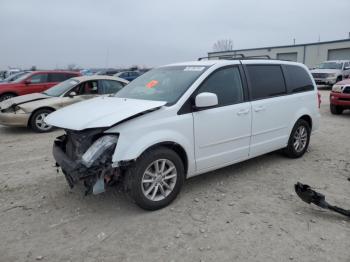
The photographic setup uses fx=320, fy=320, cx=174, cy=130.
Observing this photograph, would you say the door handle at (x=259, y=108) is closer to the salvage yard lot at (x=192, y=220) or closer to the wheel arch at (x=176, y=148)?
the salvage yard lot at (x=192, y=220)

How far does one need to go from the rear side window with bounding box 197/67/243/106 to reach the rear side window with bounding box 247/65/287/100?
0.91 ft

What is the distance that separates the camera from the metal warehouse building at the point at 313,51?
32.7 m

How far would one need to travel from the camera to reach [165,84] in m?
4.37

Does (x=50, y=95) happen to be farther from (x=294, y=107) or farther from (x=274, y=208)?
(x=274, y=208)

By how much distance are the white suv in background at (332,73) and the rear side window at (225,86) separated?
56.7 feet

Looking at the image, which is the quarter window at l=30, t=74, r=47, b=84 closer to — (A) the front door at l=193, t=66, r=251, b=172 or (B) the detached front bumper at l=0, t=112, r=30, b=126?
(B) the detached front bumper at l=0, t=112, r=30, b=126

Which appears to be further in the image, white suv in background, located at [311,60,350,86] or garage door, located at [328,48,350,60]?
garage door, located at [328,48,350,60]

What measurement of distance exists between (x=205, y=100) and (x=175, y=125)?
0.47 metres

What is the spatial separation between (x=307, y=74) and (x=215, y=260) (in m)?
4.17

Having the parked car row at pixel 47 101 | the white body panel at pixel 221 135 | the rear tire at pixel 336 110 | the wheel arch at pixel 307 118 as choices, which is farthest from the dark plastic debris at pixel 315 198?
the rear tire at pixel 336 110

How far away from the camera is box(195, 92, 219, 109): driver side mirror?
382 centimetres

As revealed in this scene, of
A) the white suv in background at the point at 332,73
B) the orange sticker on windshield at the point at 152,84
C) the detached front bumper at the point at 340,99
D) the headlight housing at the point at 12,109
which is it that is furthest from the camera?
the white suv in background at the point at 332,73

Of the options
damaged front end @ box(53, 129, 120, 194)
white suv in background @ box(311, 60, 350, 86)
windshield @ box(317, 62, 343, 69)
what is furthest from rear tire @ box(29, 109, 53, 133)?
windshield @ box(317, 62, 343, 69)

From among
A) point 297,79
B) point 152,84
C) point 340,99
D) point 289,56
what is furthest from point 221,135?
point 289,56
